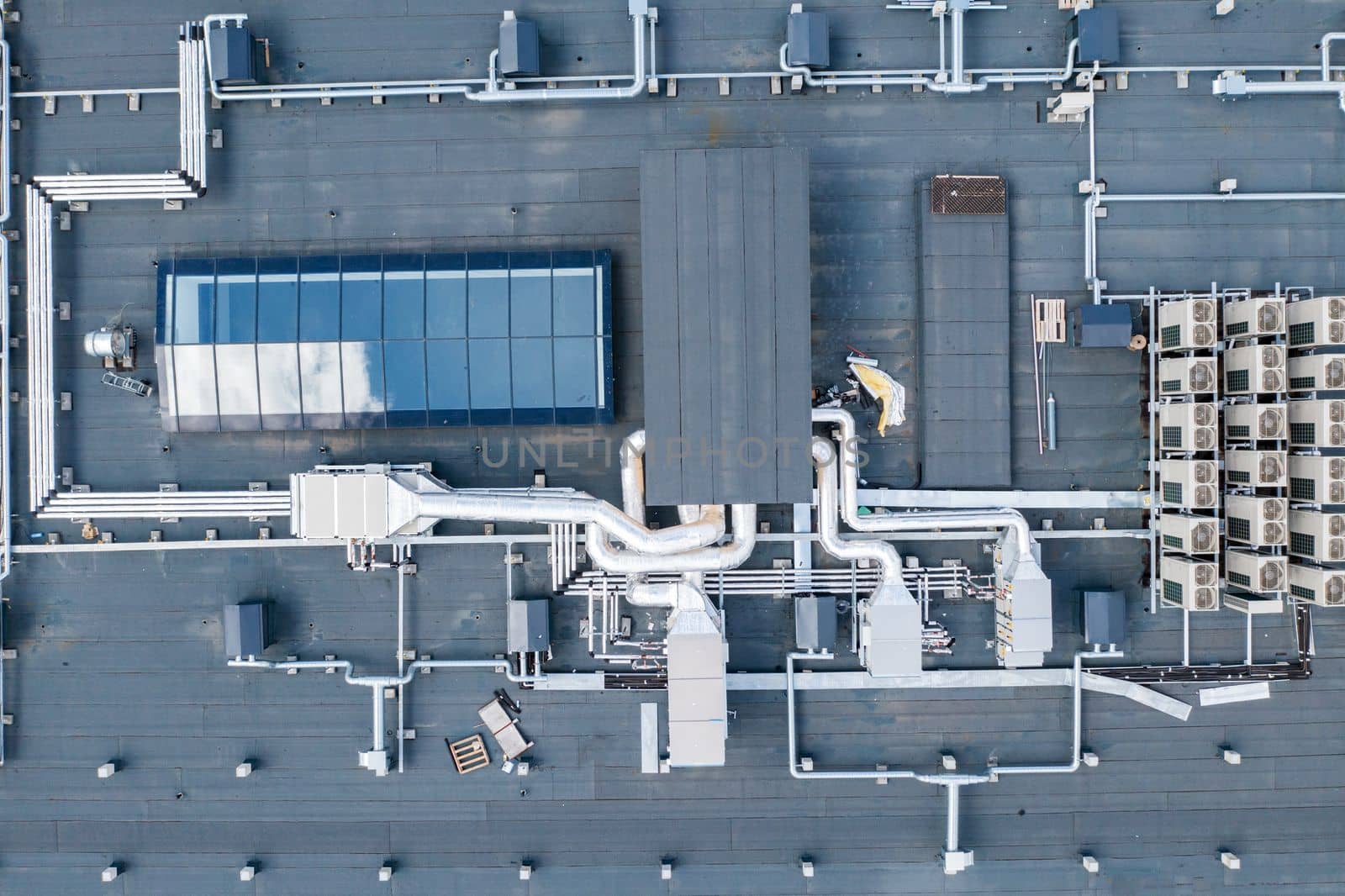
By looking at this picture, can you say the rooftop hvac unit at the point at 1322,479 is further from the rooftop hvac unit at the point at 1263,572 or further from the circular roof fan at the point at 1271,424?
the rooftop hvac unit at the point at 1263,572

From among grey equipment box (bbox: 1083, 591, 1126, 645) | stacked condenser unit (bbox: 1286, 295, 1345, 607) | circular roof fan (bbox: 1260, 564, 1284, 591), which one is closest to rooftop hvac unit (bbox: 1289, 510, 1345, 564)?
stacked condenser unit (bbox: 1286, 295, 1345, 607)

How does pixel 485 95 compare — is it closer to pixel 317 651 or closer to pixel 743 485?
pixel 743 485

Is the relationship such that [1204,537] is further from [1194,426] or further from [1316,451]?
[1316,451]

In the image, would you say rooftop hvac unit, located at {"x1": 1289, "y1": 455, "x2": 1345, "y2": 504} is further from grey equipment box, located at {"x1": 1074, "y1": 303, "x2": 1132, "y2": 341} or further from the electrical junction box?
the electrical junction box

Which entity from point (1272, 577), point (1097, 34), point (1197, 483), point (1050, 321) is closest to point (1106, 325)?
point (1050, 321)

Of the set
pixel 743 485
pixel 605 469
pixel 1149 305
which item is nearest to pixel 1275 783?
pixel 1149 305

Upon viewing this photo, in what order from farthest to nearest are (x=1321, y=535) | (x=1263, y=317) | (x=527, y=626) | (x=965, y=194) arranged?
(x=527, y=626), (x=965, y=194), (x=1263, y=317), (x=1321, y=535)
